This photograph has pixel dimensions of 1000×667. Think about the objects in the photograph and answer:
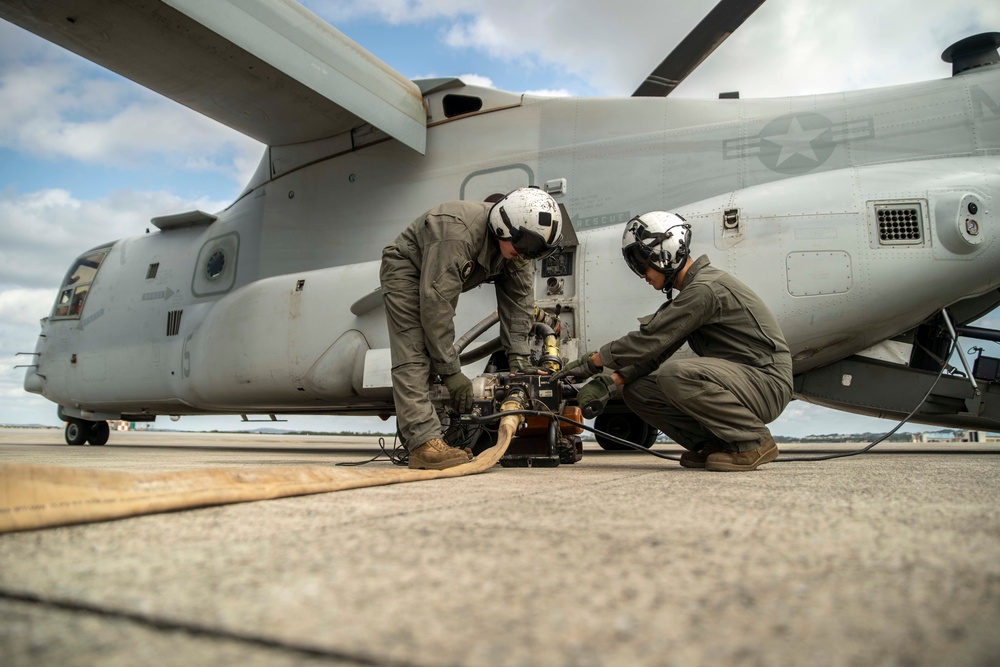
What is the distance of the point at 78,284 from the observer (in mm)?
8328

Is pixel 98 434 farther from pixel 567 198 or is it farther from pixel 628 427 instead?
pixel 567 198

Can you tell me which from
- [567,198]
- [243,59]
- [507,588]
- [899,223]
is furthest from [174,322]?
[507,588]

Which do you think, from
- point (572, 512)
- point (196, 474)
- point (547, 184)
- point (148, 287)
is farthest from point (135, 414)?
point (572, 512)

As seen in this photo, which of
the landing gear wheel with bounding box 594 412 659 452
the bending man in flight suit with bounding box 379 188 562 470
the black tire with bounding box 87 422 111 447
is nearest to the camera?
the bending man in flight suit with bounding box 379 188 562 470

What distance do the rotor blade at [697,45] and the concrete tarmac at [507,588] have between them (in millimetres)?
4825

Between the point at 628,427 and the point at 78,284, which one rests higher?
the point at 78,284

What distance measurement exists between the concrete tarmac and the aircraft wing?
458 cm

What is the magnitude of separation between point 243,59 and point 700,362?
13.8 feet

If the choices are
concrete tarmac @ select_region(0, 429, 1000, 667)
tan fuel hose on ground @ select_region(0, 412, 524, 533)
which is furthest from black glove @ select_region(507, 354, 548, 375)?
concrete tarmac @ select_region(0, 429, 1000, 667)

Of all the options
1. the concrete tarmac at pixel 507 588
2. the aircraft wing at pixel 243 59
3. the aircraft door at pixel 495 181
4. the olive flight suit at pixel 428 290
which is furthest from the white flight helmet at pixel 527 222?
the aircraft wing at pixel 243 59

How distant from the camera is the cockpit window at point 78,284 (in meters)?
8.24

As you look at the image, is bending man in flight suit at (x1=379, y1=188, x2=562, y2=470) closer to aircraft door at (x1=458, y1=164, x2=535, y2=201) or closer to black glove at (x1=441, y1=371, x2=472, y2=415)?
black glove at (x1=441, y1=371, x2=472, y2=415)

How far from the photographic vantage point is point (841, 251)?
14.7 ft

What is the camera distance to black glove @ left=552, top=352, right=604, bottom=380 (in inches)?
137
